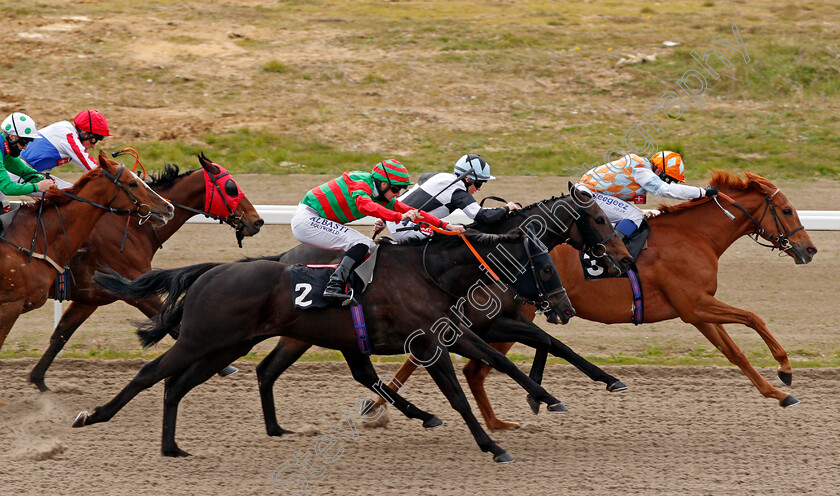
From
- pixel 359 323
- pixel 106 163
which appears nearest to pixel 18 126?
pixel 106 163

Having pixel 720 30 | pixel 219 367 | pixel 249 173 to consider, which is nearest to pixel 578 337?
pixel 219 367

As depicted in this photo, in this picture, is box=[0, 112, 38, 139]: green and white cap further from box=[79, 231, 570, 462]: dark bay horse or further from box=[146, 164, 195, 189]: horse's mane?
box=[79, 231, 570, 462]: dark bay horse

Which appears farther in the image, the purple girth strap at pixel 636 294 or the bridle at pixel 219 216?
the bridle at pixel 219 216

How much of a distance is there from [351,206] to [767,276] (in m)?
5.28

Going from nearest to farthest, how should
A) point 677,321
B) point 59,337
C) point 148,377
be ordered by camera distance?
point 148,377
point 59,337
point 677,321

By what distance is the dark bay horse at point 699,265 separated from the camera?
20.7 feet

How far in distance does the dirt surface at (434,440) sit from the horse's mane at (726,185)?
123cm

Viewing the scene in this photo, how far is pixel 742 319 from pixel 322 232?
9.23ft

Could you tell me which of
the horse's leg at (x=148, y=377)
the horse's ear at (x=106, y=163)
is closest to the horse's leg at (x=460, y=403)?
the horse's leg at (x=148, y=377)

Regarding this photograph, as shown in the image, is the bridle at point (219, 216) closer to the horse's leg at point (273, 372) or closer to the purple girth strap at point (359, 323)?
the horse's leg at point (273, 372)

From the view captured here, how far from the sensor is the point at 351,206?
5.96 metres

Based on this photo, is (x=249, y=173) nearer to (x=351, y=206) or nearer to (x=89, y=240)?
(x=89, y=240)

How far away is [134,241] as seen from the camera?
6.83m

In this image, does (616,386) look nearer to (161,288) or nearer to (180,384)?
(180,384)
